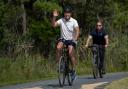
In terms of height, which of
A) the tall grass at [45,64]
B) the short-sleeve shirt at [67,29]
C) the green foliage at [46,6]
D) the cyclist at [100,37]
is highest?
the green foliage at [46,6]

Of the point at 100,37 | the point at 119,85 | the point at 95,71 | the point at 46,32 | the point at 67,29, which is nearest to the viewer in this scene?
the point at 119,85

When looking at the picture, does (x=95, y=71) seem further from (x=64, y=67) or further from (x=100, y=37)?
(x=64, y=67)

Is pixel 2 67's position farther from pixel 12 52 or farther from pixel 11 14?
pixel 11 14

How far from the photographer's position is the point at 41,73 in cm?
2105

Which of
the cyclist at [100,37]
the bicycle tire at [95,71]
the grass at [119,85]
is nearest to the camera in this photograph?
the grass at [119,85]

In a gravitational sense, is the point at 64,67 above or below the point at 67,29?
below

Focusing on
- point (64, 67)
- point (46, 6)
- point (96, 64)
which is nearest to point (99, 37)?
point (96, 64)

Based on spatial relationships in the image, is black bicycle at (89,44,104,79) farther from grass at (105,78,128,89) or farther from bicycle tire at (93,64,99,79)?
grass at (105,78,128,89)

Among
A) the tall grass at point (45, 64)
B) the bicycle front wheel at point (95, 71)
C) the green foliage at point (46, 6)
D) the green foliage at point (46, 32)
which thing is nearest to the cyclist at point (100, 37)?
the bicycle front wheel at point (95, 71)

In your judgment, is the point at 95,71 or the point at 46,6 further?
the point at 46,6

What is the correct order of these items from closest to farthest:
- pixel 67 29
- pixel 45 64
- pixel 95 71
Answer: pixel 67 29 < pixel 95 71 < pixel 45 64

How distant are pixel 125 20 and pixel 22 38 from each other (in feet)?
21.8

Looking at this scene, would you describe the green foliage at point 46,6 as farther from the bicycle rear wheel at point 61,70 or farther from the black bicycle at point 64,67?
the bicycle rear wheel at point 61,70

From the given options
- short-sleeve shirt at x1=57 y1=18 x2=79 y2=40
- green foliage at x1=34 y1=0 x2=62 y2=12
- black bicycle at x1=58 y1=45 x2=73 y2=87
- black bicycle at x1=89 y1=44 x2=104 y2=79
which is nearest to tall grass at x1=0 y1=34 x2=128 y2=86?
black bicycle at x1=89 y1=44 x2=104 y2=79
